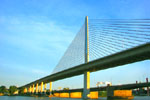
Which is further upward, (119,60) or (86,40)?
(86,40)

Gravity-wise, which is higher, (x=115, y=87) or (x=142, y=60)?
(x=142, y=60)

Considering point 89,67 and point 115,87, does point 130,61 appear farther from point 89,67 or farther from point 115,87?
point 115,87

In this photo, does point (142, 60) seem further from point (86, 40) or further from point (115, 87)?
point (115, 87)

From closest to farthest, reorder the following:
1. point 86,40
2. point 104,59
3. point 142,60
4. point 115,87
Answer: point 142,60 → point 104,59 → point 86,40 → point 115,87

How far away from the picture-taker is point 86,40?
4531 centimetres

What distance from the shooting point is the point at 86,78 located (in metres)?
49.6

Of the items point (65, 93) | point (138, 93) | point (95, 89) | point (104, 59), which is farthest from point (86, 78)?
point (138, 93)

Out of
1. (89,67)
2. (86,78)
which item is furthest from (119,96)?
(89,67)

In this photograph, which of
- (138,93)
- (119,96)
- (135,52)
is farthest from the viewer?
(138,93)

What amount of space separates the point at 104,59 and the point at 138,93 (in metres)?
93.7

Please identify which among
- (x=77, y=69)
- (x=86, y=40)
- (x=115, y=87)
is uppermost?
(x=86, y=40)

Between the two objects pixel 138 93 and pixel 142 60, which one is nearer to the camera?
pixel 142 60

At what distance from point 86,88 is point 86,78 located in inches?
112

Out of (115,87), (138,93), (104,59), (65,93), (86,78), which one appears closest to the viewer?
(104,59)
